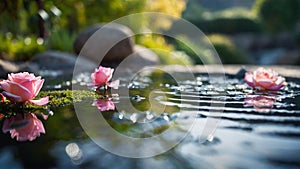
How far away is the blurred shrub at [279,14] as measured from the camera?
2030 cm

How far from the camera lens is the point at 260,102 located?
90.2 inches

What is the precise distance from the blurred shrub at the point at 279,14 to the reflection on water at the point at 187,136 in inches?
766

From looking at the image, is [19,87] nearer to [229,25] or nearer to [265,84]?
[265,84]

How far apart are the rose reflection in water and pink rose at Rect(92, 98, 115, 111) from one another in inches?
35.8

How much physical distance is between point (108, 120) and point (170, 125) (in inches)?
13.8

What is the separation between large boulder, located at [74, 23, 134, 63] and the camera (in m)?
6.98

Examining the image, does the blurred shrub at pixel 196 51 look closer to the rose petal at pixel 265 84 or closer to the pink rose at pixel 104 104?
the rose petal at pixel 265 84

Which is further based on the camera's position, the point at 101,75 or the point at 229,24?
the point at 229,24

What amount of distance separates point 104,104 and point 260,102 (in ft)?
3.58

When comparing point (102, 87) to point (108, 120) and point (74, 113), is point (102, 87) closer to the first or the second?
point (74, 113)

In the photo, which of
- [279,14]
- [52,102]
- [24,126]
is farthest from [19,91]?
[279,14]

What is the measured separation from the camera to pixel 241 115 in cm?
193

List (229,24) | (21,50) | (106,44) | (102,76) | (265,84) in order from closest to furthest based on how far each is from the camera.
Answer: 1. (102,76)
2. (265,84)
3. (21,50)
4. (106,44)
5. (229,24)

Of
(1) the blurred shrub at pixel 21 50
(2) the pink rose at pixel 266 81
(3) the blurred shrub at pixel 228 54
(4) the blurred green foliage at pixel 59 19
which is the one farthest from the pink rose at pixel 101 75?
(3) the blurred shrub at pixel 228 54
